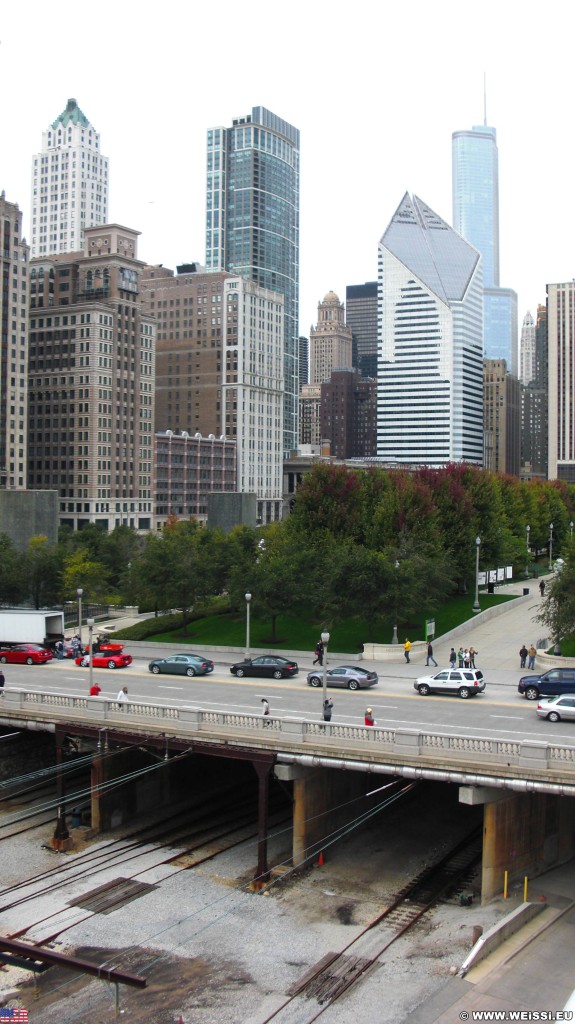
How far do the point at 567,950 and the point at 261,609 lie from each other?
33.1m

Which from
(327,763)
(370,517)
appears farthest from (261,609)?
(327,763)

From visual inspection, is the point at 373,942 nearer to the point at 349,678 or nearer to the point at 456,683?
the point at 456,683

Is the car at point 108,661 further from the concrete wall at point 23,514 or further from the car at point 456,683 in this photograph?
the concrete wall at point 23,514

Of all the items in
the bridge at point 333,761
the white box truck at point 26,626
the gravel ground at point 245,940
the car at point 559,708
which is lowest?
the gravel ground at point 245,940

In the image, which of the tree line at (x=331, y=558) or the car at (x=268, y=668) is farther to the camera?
the tree line at (x=331, y=558)

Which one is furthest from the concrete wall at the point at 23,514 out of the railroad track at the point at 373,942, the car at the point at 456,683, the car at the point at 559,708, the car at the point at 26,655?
the railroad track at the point at 373,942

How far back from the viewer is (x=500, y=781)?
2897 cm

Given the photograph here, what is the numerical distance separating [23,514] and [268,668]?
53.0 metres

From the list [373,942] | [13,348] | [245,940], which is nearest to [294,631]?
[245,940]

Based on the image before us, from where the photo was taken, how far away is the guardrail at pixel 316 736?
29281 millimetres

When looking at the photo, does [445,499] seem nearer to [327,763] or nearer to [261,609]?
[261,609]

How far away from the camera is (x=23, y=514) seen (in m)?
94.4

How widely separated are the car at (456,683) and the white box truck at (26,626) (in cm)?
2258

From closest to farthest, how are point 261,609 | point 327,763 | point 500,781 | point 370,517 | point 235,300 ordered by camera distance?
point 500,781 < point 327,763 < point 261,609 < point 370,517 < point 235,300
